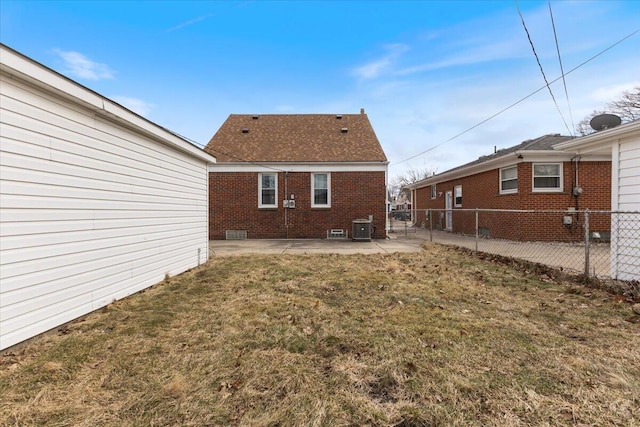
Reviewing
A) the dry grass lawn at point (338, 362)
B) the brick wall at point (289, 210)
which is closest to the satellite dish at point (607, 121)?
the dry grass lawn at point (338, 362)

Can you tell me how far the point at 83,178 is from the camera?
4039mm

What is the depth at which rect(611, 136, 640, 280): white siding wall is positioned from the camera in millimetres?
5121

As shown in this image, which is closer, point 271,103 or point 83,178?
point 83,178

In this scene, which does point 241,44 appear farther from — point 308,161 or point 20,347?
point 20,347

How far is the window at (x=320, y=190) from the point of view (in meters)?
13.9

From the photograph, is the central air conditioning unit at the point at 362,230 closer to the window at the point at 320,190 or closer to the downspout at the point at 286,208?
the window at the point at 320,190

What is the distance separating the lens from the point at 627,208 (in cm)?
532

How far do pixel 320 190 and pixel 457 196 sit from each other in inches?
309

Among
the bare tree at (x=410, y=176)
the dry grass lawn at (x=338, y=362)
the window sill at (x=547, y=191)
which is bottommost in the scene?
the dry grass lawn at (x=338, y=362)

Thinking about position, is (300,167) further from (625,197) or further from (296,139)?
(625,197)

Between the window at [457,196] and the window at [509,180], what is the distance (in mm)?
3674

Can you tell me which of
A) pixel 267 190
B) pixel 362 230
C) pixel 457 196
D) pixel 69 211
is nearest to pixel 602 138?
pixel 362 230

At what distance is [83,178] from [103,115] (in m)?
1.04

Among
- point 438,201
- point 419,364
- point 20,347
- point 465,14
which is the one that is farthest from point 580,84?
point 20,347
